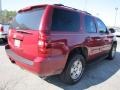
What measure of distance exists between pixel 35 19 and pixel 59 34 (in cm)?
62

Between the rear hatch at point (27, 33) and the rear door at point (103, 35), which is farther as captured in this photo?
the rear door at point (103, 35)

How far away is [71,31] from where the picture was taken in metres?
4.22

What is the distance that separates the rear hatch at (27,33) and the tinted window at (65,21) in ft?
1.07

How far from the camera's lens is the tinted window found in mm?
3775

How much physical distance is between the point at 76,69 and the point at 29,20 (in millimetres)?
1809

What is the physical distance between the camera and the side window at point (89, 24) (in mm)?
4961

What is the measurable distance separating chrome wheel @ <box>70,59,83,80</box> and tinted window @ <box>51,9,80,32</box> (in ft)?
2.97

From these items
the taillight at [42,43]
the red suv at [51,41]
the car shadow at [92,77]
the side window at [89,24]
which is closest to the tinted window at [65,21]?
the red suv at [51,41]

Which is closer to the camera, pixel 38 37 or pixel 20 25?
pixel 38 37

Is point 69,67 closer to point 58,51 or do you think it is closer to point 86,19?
point 58,51

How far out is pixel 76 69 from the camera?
4660 millimetres

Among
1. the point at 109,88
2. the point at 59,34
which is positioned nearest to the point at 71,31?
the point at 59,34

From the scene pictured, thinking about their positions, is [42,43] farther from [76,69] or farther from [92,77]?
[92,77]

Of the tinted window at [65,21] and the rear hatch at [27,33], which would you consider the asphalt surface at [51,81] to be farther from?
the tinted window at [65,21]
